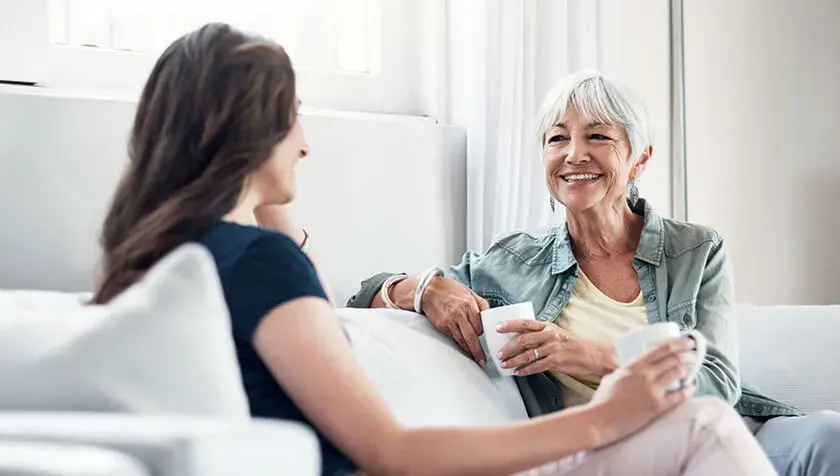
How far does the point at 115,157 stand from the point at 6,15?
0.35 metres

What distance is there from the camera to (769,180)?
3.19 metres

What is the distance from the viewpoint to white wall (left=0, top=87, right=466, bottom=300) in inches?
69.2

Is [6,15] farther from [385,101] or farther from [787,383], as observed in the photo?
[787,383]

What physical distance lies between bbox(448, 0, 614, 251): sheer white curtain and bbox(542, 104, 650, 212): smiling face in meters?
0.27

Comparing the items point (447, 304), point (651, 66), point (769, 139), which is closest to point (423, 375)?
point (447, 304)

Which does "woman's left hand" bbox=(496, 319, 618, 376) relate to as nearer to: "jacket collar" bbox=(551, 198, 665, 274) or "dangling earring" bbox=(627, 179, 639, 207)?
"jacket collar" bbox=(551, 198, 665, 274)

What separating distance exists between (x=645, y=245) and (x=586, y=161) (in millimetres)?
192

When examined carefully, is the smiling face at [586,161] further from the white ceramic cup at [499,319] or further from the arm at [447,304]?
the white ceramic cup at [499,319]

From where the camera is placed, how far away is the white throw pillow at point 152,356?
98 cm

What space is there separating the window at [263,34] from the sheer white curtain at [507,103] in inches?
6.3

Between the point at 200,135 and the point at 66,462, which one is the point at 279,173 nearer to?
the point at 200,135

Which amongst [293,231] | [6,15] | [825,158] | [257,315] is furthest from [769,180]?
[257,315]

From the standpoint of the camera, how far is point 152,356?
0.98m

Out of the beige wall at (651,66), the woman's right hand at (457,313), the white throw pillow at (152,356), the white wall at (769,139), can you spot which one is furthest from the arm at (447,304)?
the white wall at (769,139)
